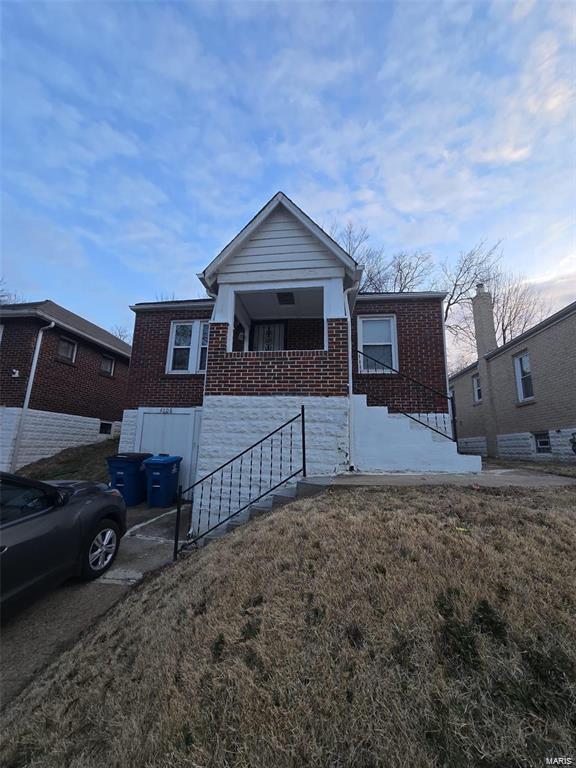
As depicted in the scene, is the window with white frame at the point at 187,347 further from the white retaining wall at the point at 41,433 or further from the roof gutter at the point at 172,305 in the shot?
the white retaining wall at the point at 41,433

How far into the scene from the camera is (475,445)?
627 inches

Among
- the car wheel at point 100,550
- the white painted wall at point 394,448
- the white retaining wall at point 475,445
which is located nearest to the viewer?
the car wheel at point 100,550

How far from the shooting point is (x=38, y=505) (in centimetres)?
373

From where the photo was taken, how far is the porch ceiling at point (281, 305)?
7.54 m

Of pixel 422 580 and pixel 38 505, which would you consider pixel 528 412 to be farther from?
pixel 38 505

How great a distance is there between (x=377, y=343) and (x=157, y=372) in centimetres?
655

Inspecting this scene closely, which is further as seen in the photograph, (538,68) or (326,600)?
(538,68)

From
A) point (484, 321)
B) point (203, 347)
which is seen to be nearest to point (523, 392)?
point (484, 321)

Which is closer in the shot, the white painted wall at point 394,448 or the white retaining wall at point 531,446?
the white painted wall at point 394,448

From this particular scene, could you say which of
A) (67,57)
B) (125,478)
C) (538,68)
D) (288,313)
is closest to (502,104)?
(538,68)

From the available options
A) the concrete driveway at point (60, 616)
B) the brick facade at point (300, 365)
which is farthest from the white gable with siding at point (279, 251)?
the concrete driveway at point (60, 616)

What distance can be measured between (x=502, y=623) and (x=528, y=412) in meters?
12.9

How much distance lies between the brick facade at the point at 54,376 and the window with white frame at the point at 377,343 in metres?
11.0

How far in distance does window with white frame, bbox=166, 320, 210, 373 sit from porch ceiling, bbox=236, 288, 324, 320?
212 cm
